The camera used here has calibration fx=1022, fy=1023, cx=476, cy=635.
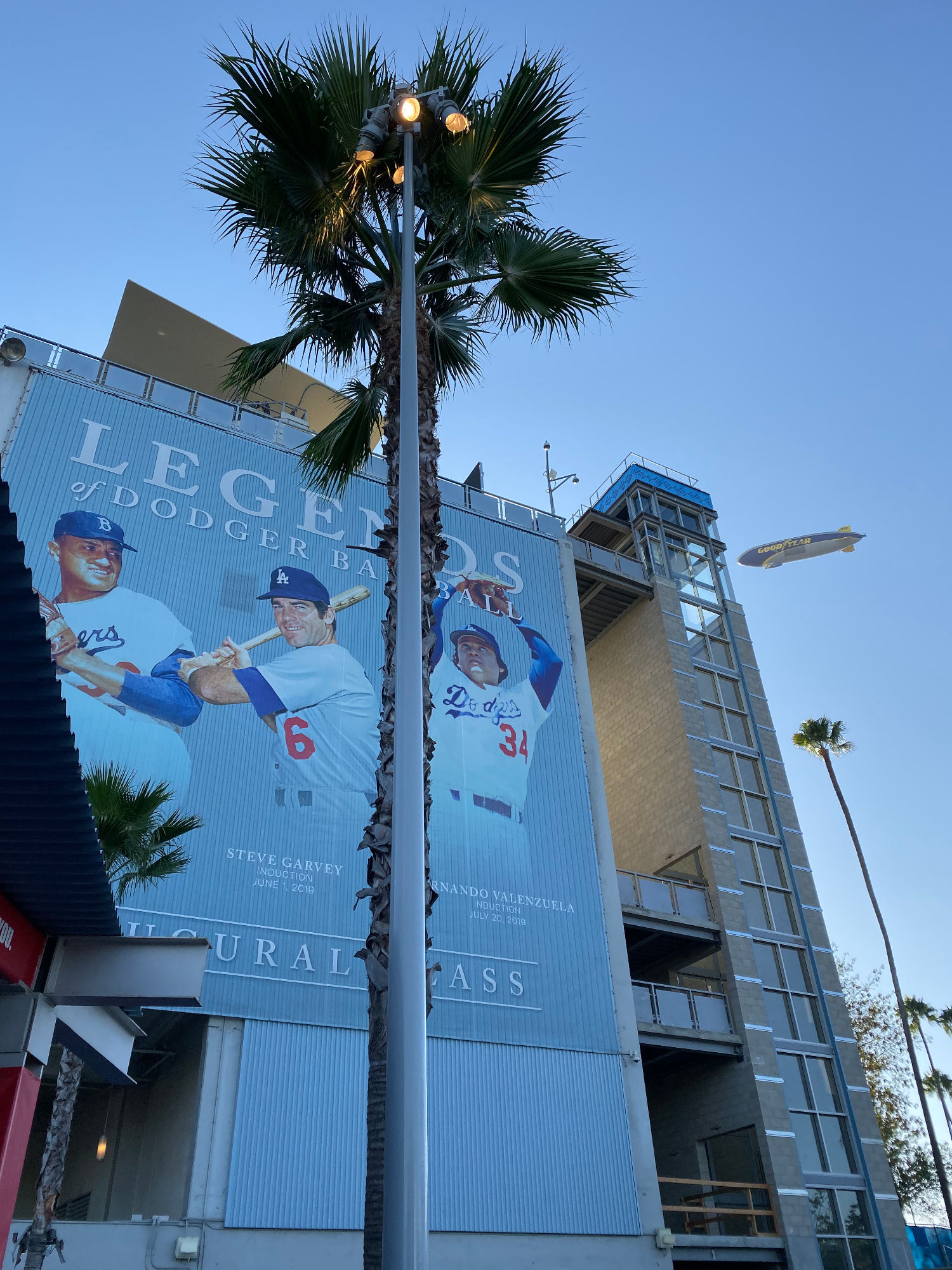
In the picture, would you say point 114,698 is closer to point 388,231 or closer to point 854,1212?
point 388,231

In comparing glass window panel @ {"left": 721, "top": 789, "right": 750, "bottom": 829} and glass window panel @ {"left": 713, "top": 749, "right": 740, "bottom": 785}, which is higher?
glass window panel @ {"left": 713, "top": 749, "right": 740, "bottom": 785}

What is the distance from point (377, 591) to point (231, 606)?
3.75 m

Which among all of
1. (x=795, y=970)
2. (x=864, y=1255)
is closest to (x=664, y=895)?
(x=795, y=970)

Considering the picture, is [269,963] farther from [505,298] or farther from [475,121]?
[475,121]

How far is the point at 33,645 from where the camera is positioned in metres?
4.40

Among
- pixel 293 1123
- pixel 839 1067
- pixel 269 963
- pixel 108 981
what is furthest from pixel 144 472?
pixel 839 1067

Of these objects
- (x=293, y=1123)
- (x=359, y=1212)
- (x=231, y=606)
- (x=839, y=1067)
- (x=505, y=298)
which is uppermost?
(x=231, y=606)

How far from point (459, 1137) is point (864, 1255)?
10.5 m

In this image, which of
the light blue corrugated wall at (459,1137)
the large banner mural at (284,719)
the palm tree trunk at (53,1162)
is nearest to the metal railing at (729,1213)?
the light blue corrugated wall at (459,1137)

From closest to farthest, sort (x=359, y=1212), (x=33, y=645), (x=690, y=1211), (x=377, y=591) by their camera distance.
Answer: (x=33, y=645)
(x=359, y=1212)
(x=690, y=1211)
(x=377, y=591)

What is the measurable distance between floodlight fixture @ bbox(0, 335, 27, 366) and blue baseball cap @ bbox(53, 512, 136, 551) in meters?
3.95

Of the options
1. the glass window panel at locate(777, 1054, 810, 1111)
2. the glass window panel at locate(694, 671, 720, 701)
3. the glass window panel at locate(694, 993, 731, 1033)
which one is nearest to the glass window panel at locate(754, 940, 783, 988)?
the glass window panel at locate(694, 993, 731, 1033)

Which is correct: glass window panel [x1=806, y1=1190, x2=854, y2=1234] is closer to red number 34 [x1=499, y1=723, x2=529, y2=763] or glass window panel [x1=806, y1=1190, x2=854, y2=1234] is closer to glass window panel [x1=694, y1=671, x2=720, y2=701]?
red number 34 [x1=499, y1=723, x2=529, y2=763]

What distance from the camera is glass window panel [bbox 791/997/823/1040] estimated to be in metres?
24.7
